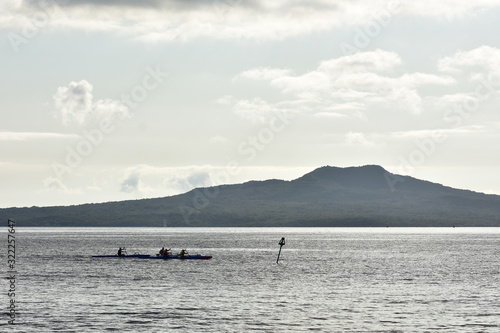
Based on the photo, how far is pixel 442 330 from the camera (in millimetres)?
72125

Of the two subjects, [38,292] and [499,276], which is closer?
[38,292]

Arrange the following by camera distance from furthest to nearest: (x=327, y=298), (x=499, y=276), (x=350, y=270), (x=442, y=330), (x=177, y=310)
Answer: (x=350, y=270) → (x=499, y=276) → (x=327, y=298) → (x=177, y=310) → (x=442, y=330)

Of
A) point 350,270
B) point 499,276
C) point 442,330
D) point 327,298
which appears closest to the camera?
point 442,330

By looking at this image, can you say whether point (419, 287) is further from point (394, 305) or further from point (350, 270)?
point (350, 270)

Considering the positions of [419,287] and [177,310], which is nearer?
[177,310]

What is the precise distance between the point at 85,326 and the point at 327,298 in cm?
3475

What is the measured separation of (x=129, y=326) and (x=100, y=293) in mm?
27903

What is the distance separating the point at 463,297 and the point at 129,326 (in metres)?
45.7

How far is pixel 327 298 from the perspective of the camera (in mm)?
97000

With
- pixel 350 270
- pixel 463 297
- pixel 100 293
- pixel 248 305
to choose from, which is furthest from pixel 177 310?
pixel 350 270

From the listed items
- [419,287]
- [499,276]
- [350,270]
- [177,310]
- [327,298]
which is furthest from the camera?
[350,270]

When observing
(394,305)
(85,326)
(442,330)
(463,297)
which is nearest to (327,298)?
(394,305)

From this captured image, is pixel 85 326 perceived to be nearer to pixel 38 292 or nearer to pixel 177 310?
pixel 177 310

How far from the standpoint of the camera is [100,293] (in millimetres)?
100500
